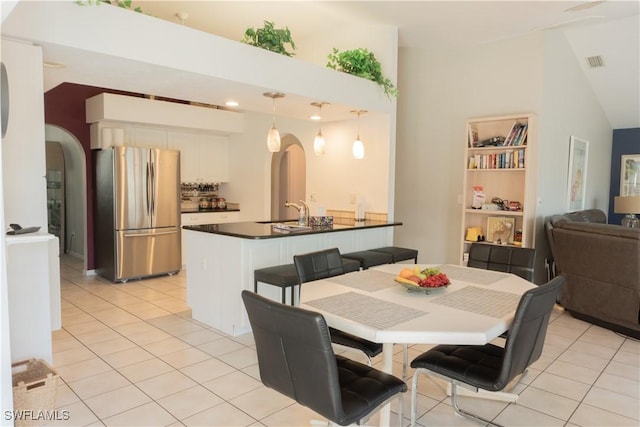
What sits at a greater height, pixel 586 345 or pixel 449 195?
pixel 449 195

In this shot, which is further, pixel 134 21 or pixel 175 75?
pixel 175 75

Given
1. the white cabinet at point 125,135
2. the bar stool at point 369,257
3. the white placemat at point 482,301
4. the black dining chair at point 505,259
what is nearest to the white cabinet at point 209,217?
the white cabinet at point 125,135

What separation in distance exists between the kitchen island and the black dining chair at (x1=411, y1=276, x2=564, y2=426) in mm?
1859

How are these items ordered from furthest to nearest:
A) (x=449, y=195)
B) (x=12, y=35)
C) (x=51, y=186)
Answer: (x=51, y=186) → (x=449, y=195) → (x=12, y=35)

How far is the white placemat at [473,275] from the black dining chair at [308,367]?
3.40ft

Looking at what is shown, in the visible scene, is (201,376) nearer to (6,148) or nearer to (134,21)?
(6,148)

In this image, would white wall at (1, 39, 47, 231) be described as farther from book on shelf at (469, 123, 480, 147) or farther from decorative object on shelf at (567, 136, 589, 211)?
decorative object on shelf at (567, 136, 589, 211)

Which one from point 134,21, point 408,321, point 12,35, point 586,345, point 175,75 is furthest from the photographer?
point 586,345

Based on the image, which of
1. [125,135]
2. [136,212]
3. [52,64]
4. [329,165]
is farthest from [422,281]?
[125,135]

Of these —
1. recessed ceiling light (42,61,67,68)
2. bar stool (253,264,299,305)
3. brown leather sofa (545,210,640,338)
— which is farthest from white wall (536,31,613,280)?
recessed ceiling light (42,61,67,68)

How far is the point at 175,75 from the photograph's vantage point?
3.18 metres

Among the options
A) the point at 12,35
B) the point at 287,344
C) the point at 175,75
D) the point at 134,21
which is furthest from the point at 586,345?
the point at 12,35

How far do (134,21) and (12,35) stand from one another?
0.70m

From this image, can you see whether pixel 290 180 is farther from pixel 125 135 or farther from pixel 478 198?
pixel 478 198
